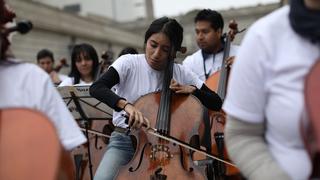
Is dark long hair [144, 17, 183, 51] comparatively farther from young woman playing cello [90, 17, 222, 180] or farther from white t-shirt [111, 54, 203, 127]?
white t-shirt [111, 54, 203, 127]

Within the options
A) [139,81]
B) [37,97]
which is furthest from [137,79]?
[37,97]

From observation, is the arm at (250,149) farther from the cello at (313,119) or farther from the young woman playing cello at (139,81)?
the young woman playing cello at (139,81)

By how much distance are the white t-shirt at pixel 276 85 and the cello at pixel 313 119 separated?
3cm

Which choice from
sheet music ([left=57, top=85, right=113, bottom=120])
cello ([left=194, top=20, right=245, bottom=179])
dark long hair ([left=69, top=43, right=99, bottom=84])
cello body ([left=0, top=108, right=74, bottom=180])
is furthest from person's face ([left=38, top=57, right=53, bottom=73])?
cello body ([left=0, top=108, right=74, bottom=180])

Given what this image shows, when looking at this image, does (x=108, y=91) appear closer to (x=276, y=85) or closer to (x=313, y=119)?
(x=276, y=85)

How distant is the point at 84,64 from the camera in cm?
464

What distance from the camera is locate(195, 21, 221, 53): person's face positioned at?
421 cm

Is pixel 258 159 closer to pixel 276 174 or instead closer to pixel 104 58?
pixel 276 174

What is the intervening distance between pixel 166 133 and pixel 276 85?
1.53m

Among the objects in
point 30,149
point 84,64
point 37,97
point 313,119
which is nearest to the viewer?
point 313,119

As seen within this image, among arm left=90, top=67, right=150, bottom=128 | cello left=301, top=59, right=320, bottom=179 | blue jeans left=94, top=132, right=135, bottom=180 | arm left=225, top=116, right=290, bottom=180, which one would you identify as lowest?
blue jeans left=94, top=132, right=135, bottom=180

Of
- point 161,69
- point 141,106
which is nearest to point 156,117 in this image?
point 141,106

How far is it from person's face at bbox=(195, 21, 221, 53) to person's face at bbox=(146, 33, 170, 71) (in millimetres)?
1230

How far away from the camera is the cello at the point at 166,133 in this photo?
2.72 meters
